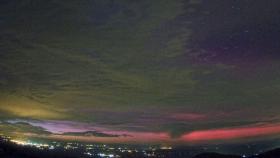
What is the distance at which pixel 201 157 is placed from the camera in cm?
7688

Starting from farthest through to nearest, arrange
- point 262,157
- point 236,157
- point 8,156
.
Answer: point 236,157 < point 8,156 < point 262,157

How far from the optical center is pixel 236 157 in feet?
240

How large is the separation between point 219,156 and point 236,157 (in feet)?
13.2

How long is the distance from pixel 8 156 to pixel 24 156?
3981mm

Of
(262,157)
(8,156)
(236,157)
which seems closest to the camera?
(262,157)

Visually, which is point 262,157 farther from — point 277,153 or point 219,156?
point 219,156

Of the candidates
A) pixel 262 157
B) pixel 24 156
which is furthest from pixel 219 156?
pixel 24 156

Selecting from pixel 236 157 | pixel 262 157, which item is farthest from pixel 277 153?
pixel 236 157

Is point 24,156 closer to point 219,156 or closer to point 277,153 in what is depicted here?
point 219,156

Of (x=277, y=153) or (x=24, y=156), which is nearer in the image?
(x=277, y=153)

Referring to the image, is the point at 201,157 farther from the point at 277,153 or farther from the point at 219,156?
the point at 277,153

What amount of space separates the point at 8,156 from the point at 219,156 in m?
48.0

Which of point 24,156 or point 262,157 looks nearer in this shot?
point 262,157

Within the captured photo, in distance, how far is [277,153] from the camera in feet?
193
